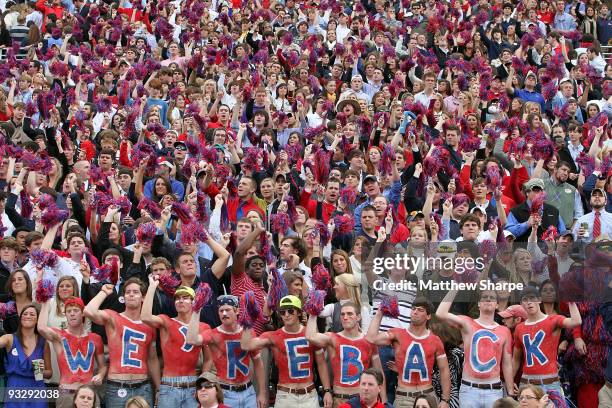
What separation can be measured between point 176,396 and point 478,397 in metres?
2.33

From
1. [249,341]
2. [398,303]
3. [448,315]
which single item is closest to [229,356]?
[249,341]

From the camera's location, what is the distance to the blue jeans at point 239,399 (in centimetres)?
1119

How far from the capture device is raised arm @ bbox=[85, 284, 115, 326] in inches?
442

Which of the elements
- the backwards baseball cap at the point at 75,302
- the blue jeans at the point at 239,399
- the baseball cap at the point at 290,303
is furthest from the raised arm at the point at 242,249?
the backwards baseball cap at the point at 75,302

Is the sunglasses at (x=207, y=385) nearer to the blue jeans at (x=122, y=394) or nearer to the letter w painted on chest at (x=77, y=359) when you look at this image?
the blue jeans at (x=122, y=394)

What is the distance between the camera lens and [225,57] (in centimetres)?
1986

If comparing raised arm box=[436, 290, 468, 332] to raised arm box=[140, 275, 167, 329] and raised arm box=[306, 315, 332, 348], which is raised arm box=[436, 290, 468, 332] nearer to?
raised arm box=[306, 315, 332, 348]

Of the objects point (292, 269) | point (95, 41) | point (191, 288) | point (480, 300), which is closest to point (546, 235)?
point (480, 300)

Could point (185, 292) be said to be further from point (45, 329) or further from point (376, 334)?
point (376, 334)

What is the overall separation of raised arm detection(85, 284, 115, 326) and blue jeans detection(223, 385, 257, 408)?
1.09 m

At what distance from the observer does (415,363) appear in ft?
36.9

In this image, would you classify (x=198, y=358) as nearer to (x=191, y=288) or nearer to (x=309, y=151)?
(x=191, y=288)

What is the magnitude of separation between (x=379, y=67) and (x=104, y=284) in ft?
29.1

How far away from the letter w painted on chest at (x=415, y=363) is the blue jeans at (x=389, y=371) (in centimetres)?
26
